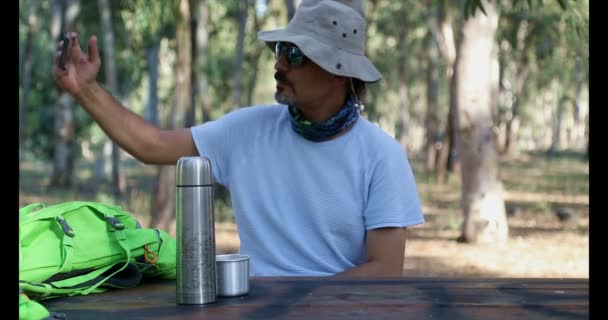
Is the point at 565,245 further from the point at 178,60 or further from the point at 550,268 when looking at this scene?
the point at 178,60

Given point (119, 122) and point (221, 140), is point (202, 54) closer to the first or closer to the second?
point (221, 140)

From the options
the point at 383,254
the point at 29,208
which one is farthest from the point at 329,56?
the point at 29,208

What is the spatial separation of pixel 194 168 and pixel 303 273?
1013 mm

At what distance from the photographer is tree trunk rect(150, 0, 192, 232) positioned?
10.7 meters

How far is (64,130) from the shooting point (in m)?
20.8

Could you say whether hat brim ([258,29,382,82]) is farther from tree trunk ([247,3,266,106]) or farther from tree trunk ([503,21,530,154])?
tree trunk ([247,3,266,106])

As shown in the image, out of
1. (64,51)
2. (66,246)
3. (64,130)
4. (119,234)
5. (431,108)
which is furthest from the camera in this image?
(431,108)

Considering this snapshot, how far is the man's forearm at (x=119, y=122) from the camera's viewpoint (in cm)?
295

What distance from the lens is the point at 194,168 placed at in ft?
6.83

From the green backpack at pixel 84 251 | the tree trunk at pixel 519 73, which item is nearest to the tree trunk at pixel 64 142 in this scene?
the tree trunk at pixel 519 73

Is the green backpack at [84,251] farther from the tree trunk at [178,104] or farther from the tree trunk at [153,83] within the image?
the tree trunk at [153,83]

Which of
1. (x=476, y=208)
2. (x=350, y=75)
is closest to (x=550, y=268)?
(x=476, y=208)

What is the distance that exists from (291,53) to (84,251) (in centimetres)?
110

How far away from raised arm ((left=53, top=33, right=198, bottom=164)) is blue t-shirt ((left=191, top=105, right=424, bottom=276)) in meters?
0.26
